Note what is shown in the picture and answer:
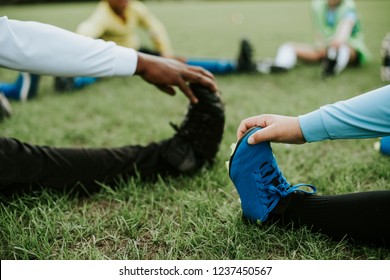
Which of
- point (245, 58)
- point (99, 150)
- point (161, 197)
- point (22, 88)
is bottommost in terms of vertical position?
point (22, 88)

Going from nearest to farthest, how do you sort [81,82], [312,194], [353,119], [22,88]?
[353,119] < [312,194] < [22,88] < [81,82]

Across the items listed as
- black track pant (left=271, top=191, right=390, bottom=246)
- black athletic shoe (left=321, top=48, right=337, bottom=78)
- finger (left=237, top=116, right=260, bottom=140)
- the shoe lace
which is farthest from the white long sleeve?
black athletic shoe (left=321, top=48, right=337, bottom=78)

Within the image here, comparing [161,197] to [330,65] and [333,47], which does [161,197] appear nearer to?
[330,65]

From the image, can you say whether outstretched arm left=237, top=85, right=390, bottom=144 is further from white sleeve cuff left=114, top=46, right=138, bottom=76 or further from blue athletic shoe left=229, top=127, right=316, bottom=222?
white sleeve cuff left=114, top=46, right=138, bottom=76

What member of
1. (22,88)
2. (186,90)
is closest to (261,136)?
(186,90)

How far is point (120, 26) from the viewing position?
4.29 meters

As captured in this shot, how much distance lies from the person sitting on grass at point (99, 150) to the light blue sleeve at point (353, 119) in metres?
0.65

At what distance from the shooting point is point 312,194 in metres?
1.39

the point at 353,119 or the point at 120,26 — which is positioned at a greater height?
the point at 353,119

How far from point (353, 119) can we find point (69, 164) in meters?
1.16

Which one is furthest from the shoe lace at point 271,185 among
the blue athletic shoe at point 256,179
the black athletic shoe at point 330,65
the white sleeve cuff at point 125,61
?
the black athletic shoe at point 330,65

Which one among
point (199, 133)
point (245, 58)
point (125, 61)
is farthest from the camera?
point (245, 58)

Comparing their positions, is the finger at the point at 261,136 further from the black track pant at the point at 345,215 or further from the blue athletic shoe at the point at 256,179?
the black track pant at the point at 345,215

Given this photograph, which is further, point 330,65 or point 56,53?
point 330,65
